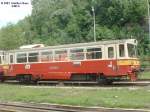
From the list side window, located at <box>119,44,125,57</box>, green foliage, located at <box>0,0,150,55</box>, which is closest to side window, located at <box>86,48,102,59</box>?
side window, located at <box>119,44,125,57</box>

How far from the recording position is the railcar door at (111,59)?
28.5 meters

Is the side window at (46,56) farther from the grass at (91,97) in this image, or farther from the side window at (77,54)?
the grass at (91,97)

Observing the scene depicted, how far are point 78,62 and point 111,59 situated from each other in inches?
110

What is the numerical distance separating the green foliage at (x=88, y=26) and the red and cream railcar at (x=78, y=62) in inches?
995

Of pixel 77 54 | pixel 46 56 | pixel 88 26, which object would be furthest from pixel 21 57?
pixel 88 26

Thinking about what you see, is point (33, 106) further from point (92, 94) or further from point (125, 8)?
point (125, 8)

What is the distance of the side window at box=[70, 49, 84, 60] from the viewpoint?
30509 millimetres

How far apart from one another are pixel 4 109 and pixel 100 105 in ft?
13.8

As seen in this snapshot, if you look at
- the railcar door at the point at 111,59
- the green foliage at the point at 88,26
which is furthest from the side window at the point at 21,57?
the green foliage at the point at 88,26

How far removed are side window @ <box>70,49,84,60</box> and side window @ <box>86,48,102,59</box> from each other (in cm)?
54

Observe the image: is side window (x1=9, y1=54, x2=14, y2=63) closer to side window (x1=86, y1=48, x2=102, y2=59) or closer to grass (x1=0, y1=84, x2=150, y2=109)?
side window (x1=86, y1=48, x2=102, y2=59)

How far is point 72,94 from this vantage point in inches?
931

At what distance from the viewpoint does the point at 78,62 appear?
3064cm

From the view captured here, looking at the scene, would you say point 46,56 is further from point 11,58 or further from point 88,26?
point 88,26
